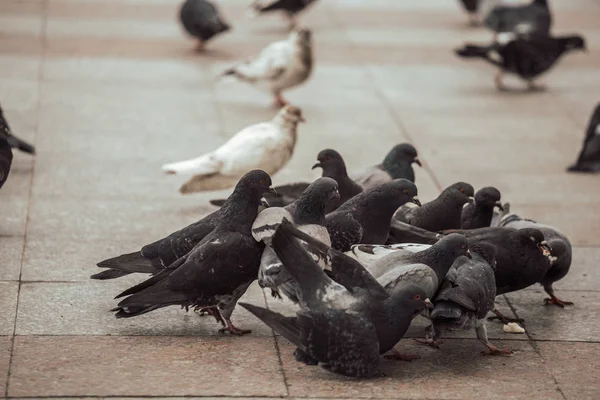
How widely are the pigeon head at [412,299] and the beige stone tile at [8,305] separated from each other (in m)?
2.31

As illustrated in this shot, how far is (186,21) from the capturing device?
47.0ft

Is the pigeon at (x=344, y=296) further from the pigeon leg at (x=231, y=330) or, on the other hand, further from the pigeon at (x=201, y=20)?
the pigeon at (x=201, y=20)

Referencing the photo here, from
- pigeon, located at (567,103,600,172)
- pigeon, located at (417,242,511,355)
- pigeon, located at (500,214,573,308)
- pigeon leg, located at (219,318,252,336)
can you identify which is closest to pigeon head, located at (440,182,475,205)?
pigeon, located at (500,214,573,308)

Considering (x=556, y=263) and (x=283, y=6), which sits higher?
(x=556, y=263)

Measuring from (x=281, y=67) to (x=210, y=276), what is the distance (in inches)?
235

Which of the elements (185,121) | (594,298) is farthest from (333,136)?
(594,298)

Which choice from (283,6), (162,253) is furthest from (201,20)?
(162,253)

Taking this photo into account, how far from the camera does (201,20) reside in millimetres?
14148

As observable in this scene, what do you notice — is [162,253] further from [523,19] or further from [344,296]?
[523,19]

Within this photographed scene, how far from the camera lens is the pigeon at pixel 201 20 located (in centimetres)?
1416

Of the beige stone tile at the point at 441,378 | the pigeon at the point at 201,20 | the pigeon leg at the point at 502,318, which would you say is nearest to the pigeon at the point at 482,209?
the pigeon leg at the point at 502,318

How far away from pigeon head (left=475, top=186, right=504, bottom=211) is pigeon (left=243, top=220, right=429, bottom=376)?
1944 mm

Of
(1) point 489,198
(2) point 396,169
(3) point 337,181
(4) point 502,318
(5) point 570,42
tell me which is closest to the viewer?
(4) point 502,318

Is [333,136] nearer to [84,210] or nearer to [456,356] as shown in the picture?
[84,210]
